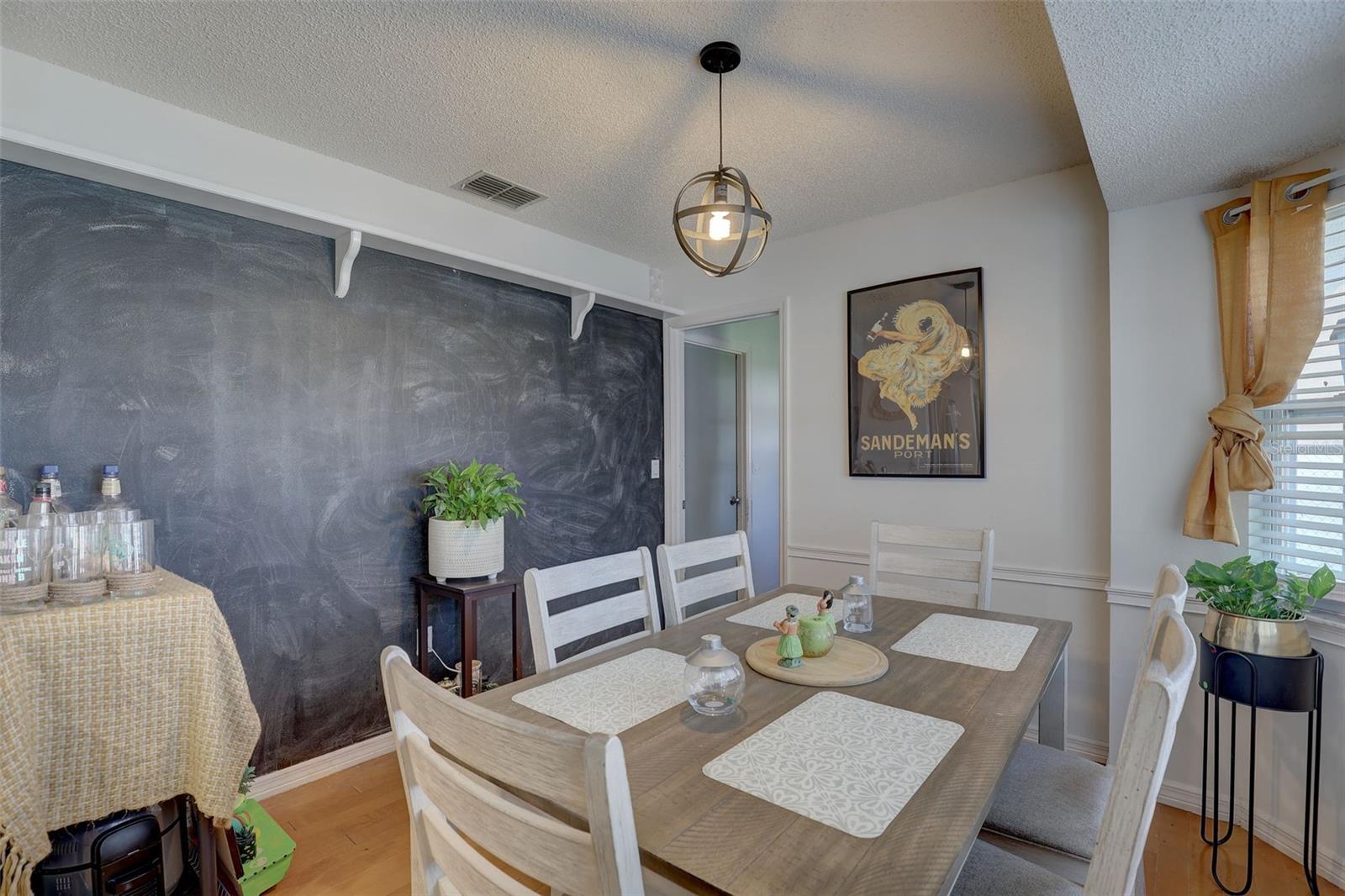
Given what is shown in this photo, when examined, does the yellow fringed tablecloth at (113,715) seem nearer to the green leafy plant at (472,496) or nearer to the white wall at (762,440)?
the green leafy plant at (472,496)

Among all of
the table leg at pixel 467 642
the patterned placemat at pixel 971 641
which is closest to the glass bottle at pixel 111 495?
the table leg at pixel 467 642

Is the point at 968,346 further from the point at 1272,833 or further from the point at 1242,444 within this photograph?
the point at 1272,833

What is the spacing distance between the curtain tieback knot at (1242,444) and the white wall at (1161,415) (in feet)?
0.35

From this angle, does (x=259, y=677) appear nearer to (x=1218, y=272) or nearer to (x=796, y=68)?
(x=796, y=68)

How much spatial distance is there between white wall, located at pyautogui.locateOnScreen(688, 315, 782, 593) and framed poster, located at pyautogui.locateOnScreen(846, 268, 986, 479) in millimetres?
1582

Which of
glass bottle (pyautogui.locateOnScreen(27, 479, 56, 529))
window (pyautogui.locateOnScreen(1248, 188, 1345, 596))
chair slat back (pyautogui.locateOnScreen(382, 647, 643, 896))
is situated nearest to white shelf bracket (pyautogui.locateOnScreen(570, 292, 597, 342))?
glass bottle (pyautogui.locateOnScreen(27, 479, 56, 529))

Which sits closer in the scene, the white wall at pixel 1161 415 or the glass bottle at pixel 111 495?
the glass bottle at pixel 111 495

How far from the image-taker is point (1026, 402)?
2.63 metres

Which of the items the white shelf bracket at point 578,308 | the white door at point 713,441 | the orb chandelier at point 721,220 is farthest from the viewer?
the white door at point 713,441

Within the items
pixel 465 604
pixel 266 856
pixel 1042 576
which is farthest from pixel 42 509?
pixel 1042 576

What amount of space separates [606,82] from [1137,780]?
6.88 feet

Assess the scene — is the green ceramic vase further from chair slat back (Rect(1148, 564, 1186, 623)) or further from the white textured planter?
the white textured planter

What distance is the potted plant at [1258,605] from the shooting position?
1.67 metres

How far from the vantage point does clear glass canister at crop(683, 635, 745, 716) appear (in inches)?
45.0
